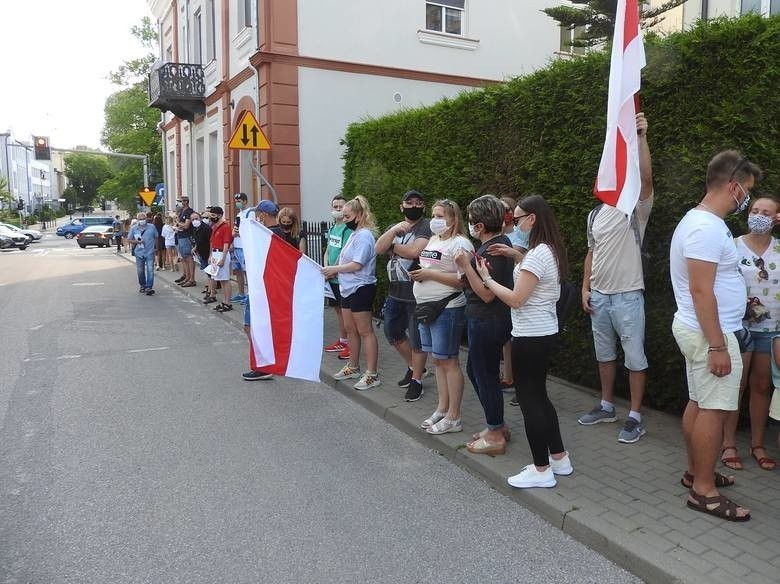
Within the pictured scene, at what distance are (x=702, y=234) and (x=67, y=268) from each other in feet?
76.9

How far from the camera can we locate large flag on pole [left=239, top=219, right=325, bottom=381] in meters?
5.90

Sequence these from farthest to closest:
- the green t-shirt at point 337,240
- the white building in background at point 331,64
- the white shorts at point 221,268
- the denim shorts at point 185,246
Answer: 1. the denim shorts at point 185,246
2. the white building in background at point 331,64
3. the white shorts at point 221,268
4. the green t-shirt at point 337,240

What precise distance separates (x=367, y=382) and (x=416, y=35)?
11343 mm

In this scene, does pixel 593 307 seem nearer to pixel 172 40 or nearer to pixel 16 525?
pixel 16 525

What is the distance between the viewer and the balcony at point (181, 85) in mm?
20297

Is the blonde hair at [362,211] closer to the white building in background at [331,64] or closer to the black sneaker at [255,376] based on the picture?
the black sneaker at [255,376]

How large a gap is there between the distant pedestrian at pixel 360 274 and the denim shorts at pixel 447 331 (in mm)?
1523

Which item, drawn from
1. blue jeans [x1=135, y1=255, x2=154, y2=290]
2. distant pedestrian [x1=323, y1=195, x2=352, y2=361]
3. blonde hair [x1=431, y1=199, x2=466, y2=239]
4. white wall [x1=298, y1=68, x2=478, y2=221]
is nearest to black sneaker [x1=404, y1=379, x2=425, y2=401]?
distant pedestrian [x1=323, y1=195, x2=352, y2=361]

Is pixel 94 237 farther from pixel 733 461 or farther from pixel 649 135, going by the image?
pixel 733 461

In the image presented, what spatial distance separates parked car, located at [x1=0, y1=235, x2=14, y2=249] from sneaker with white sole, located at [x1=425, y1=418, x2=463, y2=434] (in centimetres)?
4148

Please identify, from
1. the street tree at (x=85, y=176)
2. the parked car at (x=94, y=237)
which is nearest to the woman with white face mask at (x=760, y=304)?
the parked car at (x=94, y=237)

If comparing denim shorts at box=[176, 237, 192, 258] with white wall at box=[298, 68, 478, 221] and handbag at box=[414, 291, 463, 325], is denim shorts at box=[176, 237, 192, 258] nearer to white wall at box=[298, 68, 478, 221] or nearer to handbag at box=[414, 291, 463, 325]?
white wall at box=[298, 68, 478, 221]

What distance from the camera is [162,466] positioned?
4754 mm

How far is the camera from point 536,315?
13.3 feet
